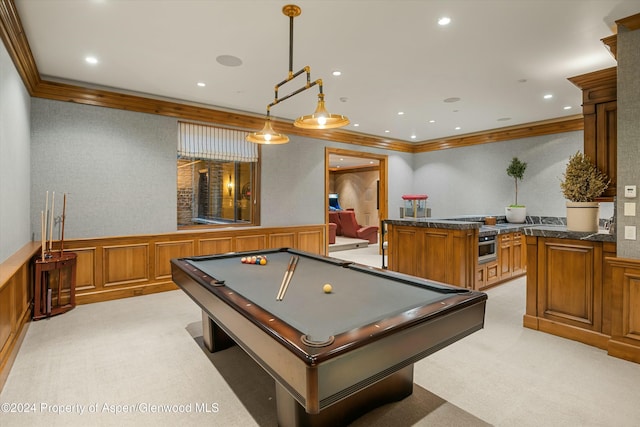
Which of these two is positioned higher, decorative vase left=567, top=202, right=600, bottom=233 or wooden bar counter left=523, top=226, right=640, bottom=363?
decorative vase left=567, top=202, right=600, bottom=233

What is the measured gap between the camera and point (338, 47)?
10.4 ft

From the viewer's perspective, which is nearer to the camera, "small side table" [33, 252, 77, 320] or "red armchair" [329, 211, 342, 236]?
"small side table" [33, 252, 77, 320]

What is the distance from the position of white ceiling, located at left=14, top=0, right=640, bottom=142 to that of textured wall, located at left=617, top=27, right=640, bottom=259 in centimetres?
27

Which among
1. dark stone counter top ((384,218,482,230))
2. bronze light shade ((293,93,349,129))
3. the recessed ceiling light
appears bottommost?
dark stone counter top ((384,218,482,230))

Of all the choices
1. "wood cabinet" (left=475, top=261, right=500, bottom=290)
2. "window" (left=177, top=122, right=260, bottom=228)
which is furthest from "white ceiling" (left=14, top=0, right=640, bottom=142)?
"wood cabinet" (left=475, top=261, right=500, bottom=290)

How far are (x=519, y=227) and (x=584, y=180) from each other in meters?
2.23

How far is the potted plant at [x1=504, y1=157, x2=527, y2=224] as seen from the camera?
5801mm

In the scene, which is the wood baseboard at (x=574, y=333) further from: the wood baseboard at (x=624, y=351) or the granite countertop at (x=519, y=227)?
the granite countertop at (x=519, y=227)

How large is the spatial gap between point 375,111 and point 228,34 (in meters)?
3.06

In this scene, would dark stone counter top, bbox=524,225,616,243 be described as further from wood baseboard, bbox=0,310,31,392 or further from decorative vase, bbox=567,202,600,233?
wood baseboard, bbox=0,310,31,392

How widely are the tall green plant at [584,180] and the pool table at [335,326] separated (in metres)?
2.05

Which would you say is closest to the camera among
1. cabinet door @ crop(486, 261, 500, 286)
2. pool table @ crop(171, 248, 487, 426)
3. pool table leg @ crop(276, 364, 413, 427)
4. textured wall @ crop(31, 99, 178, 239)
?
pool table @ crop(171, 248, 487, 426)

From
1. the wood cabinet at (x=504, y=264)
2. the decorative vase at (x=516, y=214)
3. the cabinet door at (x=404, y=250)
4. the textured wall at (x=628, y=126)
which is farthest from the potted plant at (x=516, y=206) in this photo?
the textured wall at (x=628, y=126)

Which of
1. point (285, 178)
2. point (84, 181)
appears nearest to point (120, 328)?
point (84, 181)
